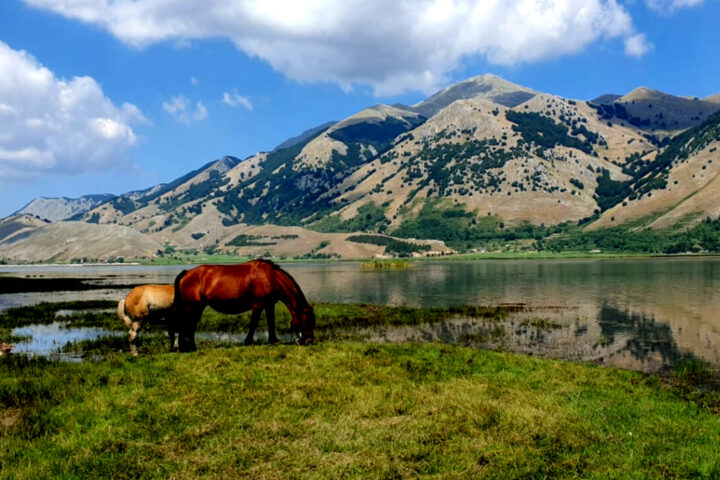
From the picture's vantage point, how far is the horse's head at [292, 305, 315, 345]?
2358cm

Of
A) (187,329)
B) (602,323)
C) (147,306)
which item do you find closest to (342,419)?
(187,329)

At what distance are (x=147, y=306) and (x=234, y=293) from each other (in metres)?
4.59

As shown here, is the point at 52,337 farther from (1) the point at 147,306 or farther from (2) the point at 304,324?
(2) the point at 304,324

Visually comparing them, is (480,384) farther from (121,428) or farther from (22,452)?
(22,452)

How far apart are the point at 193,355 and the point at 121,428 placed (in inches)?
334

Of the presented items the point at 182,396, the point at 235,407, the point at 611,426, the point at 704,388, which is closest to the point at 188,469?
the point at 235,407

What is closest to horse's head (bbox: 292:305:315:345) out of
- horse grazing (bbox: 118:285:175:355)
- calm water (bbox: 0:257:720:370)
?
horse grazing (bbox: 118:285:175:355)

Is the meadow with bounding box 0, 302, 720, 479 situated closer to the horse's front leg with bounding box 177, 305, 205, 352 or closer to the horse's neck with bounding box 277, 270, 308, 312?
the horse's front leg with bounding box 177, 305, 205, 352

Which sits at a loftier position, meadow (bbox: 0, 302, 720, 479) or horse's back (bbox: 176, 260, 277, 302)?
horse's back (bbox: 176, 260, 277, 302)

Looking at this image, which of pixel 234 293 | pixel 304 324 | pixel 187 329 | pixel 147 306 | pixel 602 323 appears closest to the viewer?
pixel 234 293

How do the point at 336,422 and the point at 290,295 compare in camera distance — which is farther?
the point at 290,295

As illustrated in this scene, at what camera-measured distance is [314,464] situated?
34.4ft

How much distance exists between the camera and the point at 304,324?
78.1 ft

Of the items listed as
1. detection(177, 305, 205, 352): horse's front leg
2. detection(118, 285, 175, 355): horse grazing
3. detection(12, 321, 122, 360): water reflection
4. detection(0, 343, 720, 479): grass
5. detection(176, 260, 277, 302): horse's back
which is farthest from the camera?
detection(12, 321, 122, 360): water reflection
